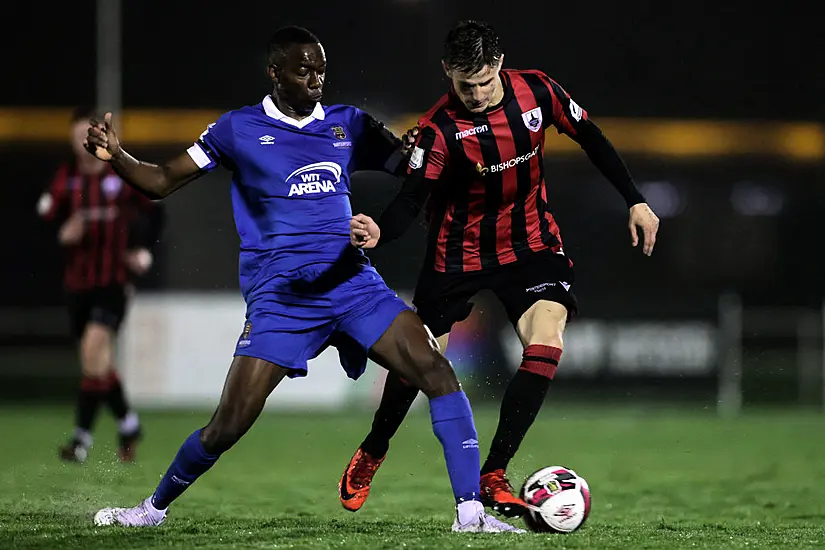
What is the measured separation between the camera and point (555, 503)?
4.94 metres

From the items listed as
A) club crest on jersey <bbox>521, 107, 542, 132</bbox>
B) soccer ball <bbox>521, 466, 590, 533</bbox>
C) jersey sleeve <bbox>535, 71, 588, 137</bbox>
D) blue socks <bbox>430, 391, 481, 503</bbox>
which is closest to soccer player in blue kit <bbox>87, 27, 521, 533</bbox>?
blue socks <bbox>430, 391, 481, 503</bbox>

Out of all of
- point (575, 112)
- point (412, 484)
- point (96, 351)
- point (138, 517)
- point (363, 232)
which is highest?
point (575, 112)

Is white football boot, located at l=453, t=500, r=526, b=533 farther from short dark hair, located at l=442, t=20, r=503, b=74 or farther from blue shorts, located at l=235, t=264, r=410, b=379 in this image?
short dark hair, located at l=442, t=20, r=503, b=74

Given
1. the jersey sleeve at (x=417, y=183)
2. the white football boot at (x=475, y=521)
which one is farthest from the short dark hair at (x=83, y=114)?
the white football boot at (x=475, y=521)

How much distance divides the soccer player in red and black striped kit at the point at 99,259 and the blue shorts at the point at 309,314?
11.9 ft

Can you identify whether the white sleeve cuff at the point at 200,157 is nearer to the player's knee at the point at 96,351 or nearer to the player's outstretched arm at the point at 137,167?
the player's outstretched arm at the point at 137,167

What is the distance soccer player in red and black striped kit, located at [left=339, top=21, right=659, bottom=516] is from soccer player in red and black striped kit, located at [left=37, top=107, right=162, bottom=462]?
10.6ft

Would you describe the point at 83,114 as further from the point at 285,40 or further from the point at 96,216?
the point at 285,40

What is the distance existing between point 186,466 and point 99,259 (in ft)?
12.9

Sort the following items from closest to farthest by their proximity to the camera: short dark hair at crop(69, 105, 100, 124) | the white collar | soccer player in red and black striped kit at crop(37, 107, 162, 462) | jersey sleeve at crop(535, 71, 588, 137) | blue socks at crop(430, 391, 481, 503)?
blue socks at crop(430, 391, 481, 503)
the white collar
jersey sleeve at crop(535, 71, 588, 137)
short dark hair at crop(69, 105, 100, 124)
soccer player in red and black striped kit at crop(37, 107, 162, 462)

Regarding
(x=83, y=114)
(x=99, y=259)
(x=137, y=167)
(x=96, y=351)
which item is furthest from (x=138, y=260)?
(x=137, y=167)

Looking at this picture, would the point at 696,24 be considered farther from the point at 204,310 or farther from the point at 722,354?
the point at 204,310

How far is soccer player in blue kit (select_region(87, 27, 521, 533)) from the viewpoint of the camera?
193 inches

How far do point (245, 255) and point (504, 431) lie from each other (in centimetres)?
124
